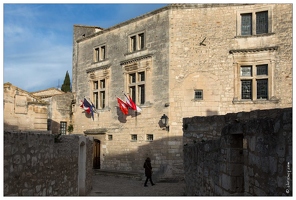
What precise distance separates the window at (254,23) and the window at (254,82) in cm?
153

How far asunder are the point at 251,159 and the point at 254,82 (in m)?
11.9

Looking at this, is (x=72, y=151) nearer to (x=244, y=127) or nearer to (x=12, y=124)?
(x=12, y=124)

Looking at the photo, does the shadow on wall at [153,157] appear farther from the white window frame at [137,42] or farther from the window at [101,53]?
the window at [101,53]

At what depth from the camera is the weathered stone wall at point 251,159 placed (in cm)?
375

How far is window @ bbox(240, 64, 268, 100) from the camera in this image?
16.0 metres

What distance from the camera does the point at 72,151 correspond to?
8.89m

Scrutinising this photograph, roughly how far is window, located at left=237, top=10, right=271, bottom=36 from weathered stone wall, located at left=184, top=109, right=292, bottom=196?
1030 centimetres

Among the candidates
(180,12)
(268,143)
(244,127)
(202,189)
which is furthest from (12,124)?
(180,12)

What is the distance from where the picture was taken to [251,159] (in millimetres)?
4715

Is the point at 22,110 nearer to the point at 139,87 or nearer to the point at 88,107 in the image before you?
the point at 139,87

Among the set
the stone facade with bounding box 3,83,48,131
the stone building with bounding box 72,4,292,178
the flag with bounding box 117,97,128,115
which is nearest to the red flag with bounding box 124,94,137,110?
the flag with bounding box 117,97,128,115

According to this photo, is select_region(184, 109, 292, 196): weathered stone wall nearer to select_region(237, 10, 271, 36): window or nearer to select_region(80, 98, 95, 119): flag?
select_region(237, 10, 271, 36): window

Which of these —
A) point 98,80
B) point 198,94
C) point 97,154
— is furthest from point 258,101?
point 97,154

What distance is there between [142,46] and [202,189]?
1212cm
